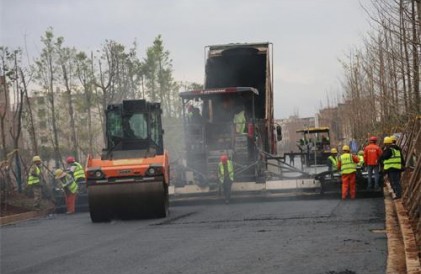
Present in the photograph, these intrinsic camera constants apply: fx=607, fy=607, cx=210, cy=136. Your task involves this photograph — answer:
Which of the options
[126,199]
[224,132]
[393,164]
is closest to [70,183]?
[126,199]

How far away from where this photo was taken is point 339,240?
27.1 feet

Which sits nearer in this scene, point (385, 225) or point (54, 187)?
point (385, 225)

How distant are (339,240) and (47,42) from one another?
2190 centimetres

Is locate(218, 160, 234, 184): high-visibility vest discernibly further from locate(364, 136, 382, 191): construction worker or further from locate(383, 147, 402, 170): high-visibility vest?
locate(383, 147, 402, 170): high-visibility vest

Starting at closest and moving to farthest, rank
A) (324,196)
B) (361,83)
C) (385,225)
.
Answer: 1. (385,225)
2. (324,196)
3. (361,83)

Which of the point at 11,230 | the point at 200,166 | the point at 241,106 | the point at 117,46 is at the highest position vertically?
the point at 117,46

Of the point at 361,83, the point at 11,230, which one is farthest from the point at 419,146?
the point at 361,83

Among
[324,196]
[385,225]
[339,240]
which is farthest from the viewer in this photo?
[324,196]

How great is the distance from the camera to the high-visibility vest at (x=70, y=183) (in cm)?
1525

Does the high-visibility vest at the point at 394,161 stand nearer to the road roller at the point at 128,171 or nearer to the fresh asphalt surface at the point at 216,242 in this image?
the fresh asphalt surface at the point at 216,242

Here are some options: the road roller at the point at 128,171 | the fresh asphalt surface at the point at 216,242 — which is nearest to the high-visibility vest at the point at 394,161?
the fresh asphalt surface at the point at 216,242

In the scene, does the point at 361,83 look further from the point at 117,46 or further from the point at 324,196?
the point at 324,196

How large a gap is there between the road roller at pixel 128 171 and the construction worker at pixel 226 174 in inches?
106

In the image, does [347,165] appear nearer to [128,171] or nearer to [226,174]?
[226,174]
